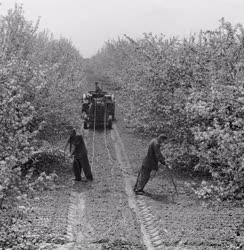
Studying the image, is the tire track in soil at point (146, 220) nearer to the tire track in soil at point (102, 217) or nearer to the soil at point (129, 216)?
the soil at point (129, 216)

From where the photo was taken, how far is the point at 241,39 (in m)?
17.9

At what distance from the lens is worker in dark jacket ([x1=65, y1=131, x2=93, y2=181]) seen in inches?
727

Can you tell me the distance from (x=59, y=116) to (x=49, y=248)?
9.98 metres

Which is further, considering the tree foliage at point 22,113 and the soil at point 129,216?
the soil at point 129,216

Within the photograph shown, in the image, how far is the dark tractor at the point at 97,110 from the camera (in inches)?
1243

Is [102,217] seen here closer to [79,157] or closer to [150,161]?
[150,161]

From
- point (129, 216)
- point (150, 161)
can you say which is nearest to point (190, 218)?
point (129, 216)

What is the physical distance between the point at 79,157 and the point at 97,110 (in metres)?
13.4

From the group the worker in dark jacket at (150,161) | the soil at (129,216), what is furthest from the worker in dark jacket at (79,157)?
the worker in dark jacket at (150,161)

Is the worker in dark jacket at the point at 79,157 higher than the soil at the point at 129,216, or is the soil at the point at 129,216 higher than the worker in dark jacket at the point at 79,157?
the worker in dark jacket at the point at 79,157

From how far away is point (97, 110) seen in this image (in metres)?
31.7

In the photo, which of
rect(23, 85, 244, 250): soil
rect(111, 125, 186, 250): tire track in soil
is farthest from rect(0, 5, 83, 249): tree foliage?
rect(111, 125, 186, 250): tire track in soil

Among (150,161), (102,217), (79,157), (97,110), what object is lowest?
(102,217)

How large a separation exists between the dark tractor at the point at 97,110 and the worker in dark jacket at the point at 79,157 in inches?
497
